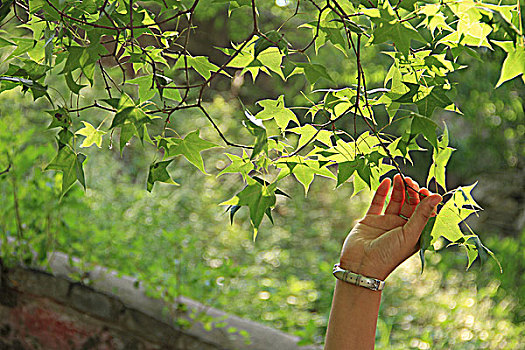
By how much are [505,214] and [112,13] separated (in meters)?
3.99

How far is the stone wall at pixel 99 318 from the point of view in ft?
6.41

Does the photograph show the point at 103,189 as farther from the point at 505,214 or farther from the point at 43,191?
the point at 505,214

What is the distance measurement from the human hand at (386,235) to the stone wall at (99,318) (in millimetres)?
979

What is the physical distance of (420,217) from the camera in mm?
892

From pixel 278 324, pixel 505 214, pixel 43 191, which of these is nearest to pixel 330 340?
pixel 278 324

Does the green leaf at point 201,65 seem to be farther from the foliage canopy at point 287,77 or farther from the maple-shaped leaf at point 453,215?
the maple-shaped leaf at point 453,215

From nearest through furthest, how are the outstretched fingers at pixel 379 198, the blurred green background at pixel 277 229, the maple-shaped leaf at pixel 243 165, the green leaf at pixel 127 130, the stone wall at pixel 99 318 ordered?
the green leaf at pixel 127 130
the maple-shaped leaf at pixel 243 165
the outstretched fingers at pixel 379 198
the stone wall at pixel 99 318
the blurred green background at pixel 277 229

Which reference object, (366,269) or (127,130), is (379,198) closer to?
(366,269)

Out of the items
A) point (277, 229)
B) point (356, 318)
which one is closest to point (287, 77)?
point (356, 318)

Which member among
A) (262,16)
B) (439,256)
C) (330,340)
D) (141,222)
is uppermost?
(262,16)

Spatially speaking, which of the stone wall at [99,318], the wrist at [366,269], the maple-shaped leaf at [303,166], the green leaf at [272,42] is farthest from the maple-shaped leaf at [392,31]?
the stone wall at [99,318]

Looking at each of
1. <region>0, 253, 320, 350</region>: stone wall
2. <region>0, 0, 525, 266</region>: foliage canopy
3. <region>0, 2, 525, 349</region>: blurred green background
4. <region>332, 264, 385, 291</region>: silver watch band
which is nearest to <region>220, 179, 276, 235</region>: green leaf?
<region>0, 0, 525, 266</region>: foliage canopy

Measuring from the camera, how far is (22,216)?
2.32 m

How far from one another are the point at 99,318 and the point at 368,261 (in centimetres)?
139
